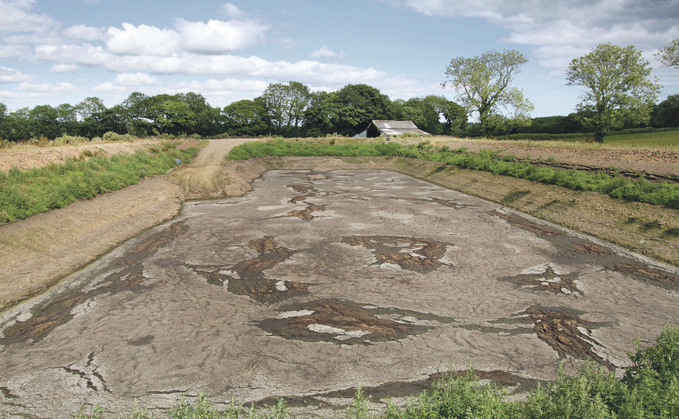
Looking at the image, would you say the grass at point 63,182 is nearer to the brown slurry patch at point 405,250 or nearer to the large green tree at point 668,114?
the brown slurry patch at point 405,250

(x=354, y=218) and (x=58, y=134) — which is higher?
→ (x=58, y=134)

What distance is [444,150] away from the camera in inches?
1463

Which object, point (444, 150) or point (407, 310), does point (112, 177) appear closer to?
point (407, 310)

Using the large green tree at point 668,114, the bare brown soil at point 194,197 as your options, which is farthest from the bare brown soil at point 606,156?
the large green tree at point 668,114

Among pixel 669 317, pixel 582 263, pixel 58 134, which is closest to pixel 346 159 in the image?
pixel 582 263

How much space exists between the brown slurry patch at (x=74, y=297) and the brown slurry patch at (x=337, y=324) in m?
4.70

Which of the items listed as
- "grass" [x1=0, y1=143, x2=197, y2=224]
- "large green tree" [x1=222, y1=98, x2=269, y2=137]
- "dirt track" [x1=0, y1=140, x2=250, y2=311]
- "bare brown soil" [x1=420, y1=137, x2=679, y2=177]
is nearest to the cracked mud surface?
"dirt track" [x1=0, y1=140, x2=250, y2=311]

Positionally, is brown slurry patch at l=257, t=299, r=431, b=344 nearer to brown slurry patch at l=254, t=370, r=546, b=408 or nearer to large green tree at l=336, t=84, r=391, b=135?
brown slurry patch at l=254, t=370, r=546, b=408

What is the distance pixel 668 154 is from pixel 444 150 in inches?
751

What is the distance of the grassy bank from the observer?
53.3 ft

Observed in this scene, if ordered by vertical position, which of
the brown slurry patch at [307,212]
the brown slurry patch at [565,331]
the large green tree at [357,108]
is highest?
the large green tree at [357,108]

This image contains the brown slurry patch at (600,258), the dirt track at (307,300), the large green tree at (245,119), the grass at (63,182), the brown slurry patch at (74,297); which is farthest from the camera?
the large green tree at (245,119)

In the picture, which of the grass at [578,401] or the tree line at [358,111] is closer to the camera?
the grass at [578,401]

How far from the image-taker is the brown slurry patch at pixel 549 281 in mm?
10367
